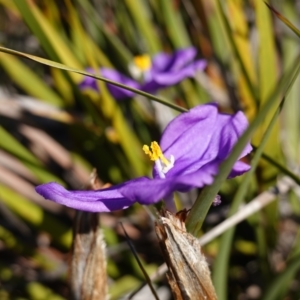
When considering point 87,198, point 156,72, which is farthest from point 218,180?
point 156,72

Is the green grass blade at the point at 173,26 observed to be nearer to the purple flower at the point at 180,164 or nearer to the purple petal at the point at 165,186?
the purple flower at the point at 180,164

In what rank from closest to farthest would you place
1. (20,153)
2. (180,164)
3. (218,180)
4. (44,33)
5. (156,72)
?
(218,180) → (180,164) → (44,33) → (20,153) → (156,72)

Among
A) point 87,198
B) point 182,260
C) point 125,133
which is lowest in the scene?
point 182,260

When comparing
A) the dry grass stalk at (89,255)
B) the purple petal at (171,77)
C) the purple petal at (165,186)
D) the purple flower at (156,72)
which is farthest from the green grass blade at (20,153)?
the purple petal at (165,186)

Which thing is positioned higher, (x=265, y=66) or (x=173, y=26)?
(x=173, y=26)

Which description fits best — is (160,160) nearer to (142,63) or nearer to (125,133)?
(125,133)

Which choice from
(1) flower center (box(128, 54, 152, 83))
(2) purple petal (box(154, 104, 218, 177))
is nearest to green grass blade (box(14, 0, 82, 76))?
(1) flower center (box(128, 54, 152, 83))
